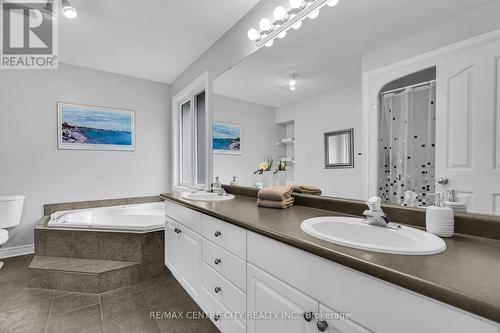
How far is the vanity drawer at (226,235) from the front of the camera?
3.76ft

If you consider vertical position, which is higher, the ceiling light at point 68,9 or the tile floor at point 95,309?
the ceiling light at point 68,9

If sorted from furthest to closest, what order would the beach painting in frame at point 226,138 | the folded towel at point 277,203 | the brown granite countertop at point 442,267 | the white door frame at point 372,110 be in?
1. the beach painting in frame at point 226,138
2. the folded towel at point 277,203
3. the white door frame at point 372,110
4. the brown granite countertop at point 442,267

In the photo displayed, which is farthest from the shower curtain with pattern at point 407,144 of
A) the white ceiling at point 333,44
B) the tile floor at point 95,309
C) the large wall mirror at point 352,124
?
the tile floor at point 95,309

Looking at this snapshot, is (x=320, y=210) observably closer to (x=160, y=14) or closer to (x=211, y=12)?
(x=211, y=12)

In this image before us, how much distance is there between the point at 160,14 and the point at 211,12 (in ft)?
1.48

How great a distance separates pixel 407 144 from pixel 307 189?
2.05 feet

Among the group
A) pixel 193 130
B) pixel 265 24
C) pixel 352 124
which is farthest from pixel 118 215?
pixel 352 124

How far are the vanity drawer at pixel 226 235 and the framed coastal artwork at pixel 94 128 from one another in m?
2.52

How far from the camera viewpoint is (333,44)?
4.54ft

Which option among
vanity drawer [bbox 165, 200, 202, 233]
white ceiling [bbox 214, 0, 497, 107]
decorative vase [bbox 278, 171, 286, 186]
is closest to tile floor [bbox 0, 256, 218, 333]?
vanity drawer [bbox 165, 200, 202, 233]

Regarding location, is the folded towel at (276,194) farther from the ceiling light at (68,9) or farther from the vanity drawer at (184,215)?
the ceiling light at (68,9)

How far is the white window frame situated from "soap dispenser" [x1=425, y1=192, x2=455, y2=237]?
1.96 metres

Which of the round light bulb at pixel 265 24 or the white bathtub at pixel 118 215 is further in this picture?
the white bathtub at pixel 118 215

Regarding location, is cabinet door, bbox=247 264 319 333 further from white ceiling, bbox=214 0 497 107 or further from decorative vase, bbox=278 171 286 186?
white ceiling, bbox=214 0 497 107
